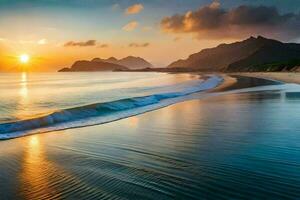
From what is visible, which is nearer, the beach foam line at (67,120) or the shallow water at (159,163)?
the shallow water at (159,163)

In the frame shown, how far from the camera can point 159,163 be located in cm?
846

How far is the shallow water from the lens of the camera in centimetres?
653

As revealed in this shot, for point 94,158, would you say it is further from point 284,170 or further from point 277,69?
point 277,69

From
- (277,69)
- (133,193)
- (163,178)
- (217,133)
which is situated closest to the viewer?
(133,193)

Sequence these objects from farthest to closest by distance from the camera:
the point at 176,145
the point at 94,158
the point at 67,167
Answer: the point at 176,145, the point at 94,158, the point at 67,167

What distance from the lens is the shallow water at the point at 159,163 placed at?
653 cm

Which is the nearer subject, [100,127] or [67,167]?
[67,167]

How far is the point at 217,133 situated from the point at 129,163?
4.98 meters

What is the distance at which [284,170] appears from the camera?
25.0 ft

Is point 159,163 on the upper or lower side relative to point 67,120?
upper


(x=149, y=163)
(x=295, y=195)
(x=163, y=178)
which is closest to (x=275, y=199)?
(x=295, y=195)

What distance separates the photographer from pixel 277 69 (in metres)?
144

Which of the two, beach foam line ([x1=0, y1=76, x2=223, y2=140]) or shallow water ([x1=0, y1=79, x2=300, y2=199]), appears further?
beach foam line ([x1=0, y1=76, x2=223, y2=140])

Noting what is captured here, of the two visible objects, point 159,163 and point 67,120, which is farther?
point 67,120
